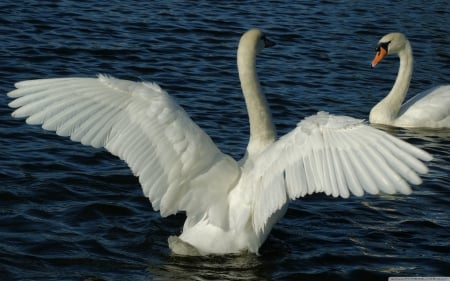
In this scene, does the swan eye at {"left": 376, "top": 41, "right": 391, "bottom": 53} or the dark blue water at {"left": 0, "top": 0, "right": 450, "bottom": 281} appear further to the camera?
the swan eye at {"left": 376, "top": 41, "right": 391, "bottom": 53}

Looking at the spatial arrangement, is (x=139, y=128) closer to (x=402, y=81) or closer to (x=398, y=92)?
(x=398, y=92)

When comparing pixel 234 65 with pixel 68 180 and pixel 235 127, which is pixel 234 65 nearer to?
pixel 235 127

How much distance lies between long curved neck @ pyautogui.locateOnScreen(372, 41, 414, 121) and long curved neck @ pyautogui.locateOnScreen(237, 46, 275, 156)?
4915mm

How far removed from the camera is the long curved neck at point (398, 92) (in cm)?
1240

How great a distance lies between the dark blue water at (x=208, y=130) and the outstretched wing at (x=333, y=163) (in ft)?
3.33

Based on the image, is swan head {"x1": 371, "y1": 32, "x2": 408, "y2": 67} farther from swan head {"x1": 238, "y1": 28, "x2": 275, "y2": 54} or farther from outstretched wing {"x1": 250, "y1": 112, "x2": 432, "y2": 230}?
outstretched wing {"x1": 250, "y1": 112, "x2": 432, "y2": 230}

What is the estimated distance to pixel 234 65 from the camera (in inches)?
541

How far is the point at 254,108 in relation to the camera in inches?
300

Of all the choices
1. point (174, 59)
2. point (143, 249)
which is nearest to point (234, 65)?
point (174, 59)

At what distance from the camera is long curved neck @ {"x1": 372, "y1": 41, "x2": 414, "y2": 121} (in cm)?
1240

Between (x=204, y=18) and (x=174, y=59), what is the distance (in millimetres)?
2597

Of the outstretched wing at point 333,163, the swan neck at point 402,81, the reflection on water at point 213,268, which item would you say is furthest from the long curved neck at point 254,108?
the swan neck at point 402,81

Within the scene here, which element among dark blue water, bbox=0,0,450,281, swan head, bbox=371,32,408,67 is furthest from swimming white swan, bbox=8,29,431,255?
swan head, bbox=371,32,408,67

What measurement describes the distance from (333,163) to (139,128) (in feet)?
4.93
